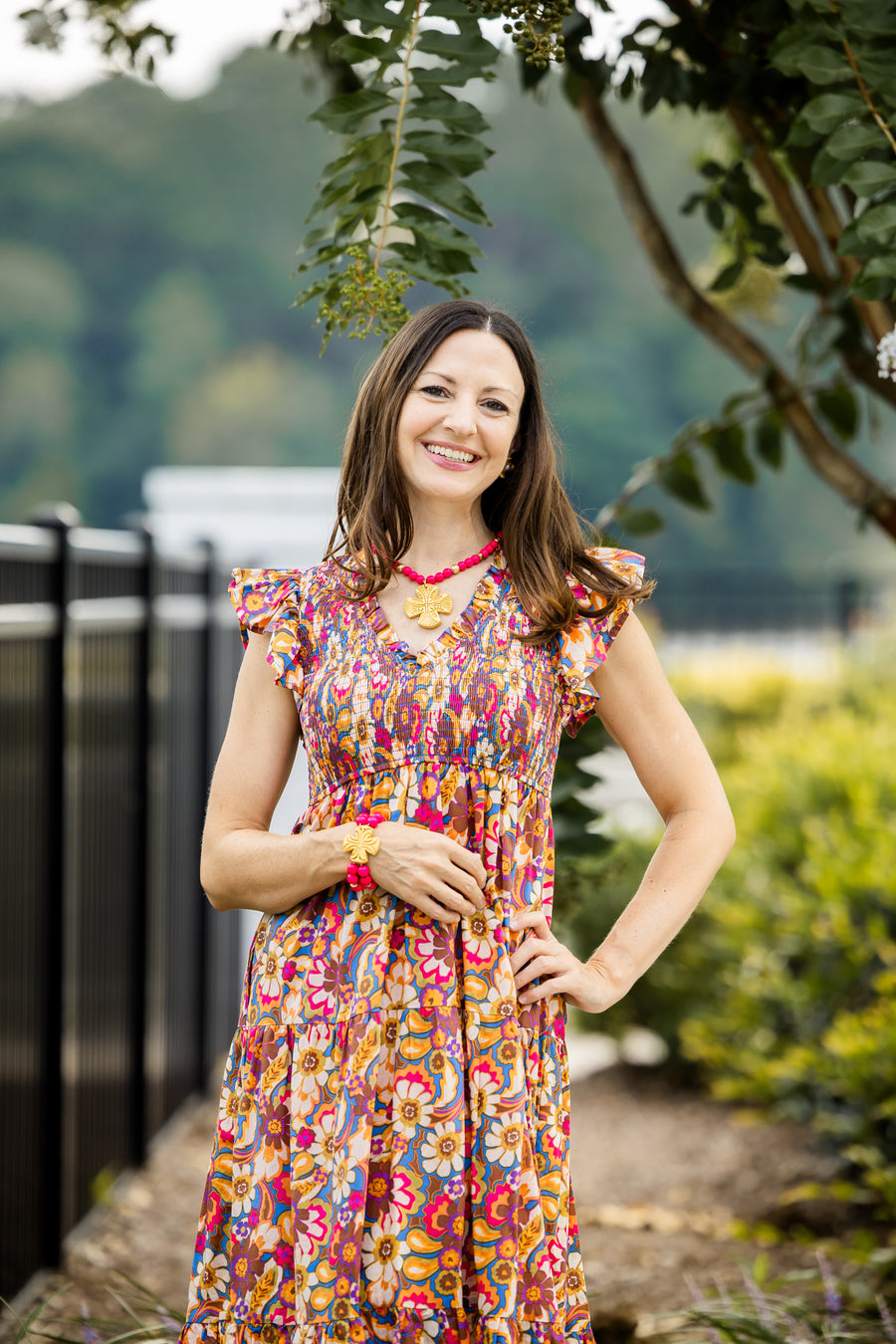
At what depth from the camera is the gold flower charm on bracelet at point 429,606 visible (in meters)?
1.83

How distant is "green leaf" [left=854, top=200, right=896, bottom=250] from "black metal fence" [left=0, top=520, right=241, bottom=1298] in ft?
6.61

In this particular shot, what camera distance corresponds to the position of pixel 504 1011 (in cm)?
172

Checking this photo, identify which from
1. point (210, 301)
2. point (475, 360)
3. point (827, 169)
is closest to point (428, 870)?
point (475, 360)

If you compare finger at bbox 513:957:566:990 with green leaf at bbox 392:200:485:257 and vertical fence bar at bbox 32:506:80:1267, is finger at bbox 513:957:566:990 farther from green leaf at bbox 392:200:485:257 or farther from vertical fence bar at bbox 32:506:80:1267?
vertical fence bar at bbox 32:506:80:1267

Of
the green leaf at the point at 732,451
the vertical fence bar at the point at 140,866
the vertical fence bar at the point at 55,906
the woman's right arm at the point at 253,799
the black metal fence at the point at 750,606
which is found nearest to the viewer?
the woman's right arm at the point at 253,799

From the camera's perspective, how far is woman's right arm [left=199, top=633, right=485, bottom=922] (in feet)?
5.50

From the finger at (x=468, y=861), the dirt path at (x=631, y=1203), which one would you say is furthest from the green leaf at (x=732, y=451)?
the dirt path at (x=631, y=1203)

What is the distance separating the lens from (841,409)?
→ 2.97m

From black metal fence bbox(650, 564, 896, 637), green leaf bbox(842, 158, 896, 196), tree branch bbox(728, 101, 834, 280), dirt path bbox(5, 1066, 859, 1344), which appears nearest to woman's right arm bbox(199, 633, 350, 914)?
green leaf bbox(842, 158, 896, 196)

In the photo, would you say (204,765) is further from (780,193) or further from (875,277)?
(875,277)

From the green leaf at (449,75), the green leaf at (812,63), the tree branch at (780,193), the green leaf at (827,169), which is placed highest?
the tree branch at (780,193)

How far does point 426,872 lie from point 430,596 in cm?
38

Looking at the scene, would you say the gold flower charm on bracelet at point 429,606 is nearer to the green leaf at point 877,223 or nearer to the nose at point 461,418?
the nose at point 461,418

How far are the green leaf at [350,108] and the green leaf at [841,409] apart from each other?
4.07 feet
